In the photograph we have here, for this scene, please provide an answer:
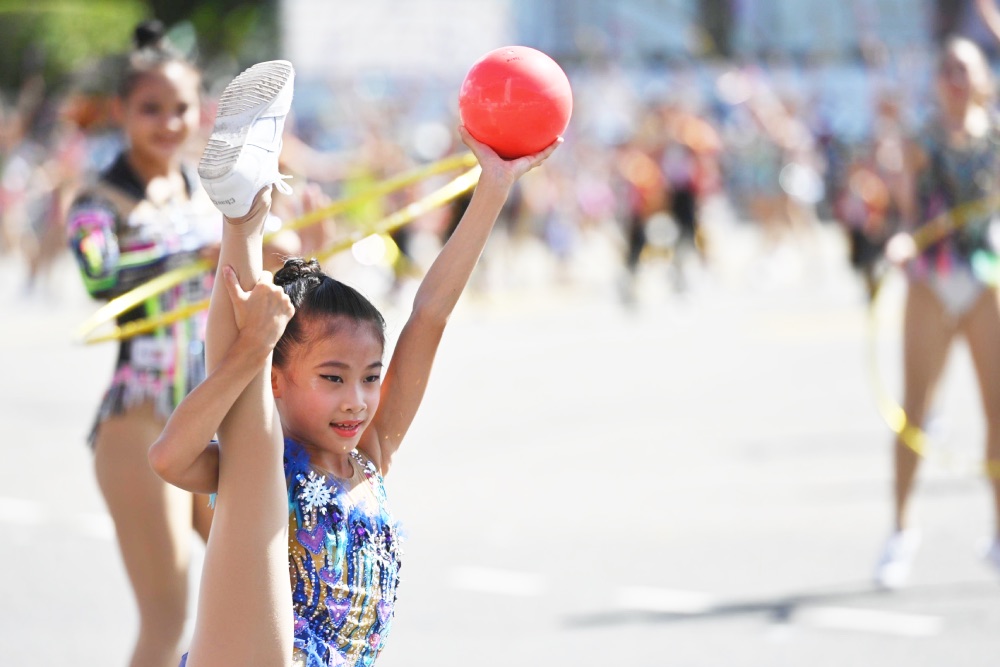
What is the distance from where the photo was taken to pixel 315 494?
276 centimetres

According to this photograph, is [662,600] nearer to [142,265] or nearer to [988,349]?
[988,349]

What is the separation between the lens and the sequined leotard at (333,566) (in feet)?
9.02

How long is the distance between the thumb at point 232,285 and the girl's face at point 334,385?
1.07 ft

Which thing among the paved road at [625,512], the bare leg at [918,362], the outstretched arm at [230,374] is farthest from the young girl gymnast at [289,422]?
the bare leg at [918,362]

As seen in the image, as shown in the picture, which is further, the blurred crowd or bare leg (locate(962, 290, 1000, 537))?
the blurred crowd

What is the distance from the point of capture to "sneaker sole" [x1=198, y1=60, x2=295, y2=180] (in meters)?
2.36

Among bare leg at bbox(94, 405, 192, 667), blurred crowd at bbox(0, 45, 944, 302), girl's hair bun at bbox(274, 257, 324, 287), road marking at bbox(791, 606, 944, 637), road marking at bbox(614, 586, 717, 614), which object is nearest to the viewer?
girl's hair bun at bbox(274, 257, 324, 287)

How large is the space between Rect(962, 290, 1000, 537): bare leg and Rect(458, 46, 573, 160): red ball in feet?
11.9

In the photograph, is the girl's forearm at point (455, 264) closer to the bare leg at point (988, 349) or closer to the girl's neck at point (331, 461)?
the girl's neck at point (331, 461)

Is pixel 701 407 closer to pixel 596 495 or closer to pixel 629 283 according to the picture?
pixel 596 495

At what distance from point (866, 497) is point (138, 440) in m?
4.82

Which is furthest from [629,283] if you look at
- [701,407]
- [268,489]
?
[268,489]

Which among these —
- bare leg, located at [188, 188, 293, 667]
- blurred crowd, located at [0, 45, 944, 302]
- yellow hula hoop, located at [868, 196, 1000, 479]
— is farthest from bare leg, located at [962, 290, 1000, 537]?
blurred crowd, located at [0, 45, 944, 302]

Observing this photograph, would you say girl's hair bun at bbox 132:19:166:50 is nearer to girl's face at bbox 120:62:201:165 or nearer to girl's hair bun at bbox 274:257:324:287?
girl's face at bbox 120:62:201:165
